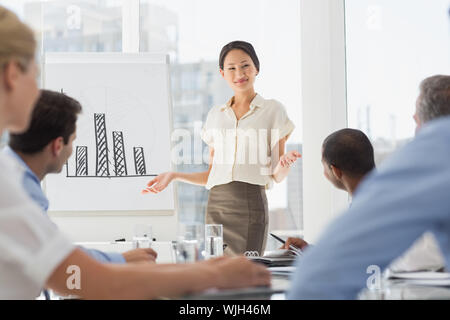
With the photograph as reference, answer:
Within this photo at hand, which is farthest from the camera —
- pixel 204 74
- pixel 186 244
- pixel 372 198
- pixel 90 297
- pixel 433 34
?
pixel 204 74

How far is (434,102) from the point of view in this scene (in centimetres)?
166

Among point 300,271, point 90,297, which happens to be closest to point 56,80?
point 90,297

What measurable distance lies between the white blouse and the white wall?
35 centimetres

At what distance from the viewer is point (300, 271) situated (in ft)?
2.69

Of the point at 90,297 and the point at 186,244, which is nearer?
the point at 90,297

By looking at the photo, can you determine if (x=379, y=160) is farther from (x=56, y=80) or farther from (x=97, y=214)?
(x=56, y=80)

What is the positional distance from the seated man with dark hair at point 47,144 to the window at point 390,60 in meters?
2.73

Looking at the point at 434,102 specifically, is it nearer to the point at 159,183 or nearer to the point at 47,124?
the point at 47,124

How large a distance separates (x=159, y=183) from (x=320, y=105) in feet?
4.21

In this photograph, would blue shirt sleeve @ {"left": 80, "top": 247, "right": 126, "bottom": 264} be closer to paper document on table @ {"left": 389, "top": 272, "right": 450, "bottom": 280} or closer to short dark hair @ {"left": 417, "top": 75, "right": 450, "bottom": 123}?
paper document on table @ {"left": 389, "top": 272, "right": 450, "bottom": 280}

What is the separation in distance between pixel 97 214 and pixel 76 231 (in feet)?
0.67

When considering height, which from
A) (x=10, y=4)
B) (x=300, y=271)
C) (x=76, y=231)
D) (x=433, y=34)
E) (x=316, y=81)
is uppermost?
(x=10, y=4)

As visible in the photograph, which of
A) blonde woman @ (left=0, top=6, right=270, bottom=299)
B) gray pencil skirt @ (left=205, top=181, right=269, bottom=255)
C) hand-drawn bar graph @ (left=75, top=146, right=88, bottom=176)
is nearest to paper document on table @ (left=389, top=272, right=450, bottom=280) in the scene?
blonde woman @ (left=0, top=6, right=270, bottom=299)

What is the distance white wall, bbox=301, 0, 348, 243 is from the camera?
4094mm
